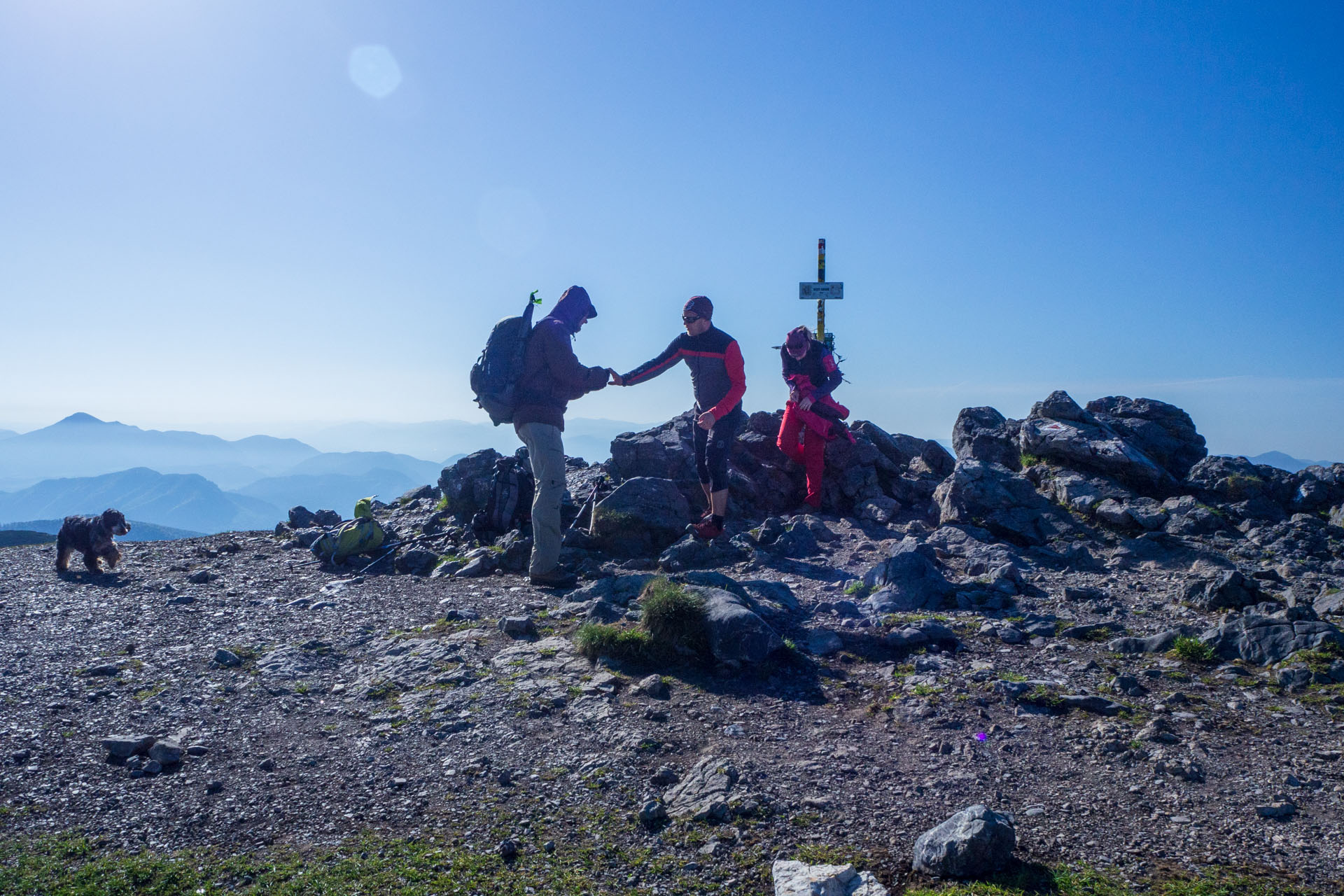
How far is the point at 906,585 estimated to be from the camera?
9070 mm

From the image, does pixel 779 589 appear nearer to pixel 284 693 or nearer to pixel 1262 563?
pixel 284 693

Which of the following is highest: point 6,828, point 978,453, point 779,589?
point 978,453

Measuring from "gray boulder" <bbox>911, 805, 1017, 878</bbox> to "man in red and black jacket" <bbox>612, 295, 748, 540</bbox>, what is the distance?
24.5ft

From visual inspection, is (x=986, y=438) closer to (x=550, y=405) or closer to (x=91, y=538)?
(x=550, y=405)

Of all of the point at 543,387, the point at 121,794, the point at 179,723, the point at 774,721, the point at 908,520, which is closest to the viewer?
the point at 121,794

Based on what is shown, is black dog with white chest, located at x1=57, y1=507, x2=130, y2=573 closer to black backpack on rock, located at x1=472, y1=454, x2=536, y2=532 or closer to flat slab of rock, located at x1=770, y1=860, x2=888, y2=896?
black backpack on rock, located at x1=472, y1=454, x2=536, y2=532

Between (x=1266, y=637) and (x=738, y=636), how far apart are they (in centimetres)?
488

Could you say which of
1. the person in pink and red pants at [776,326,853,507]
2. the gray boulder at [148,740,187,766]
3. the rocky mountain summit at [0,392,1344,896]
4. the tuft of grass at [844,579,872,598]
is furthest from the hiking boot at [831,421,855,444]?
the gray boulder at [148,740,187,766]

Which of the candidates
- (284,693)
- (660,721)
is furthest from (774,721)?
(284,693)

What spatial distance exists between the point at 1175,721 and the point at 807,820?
3.19 meters

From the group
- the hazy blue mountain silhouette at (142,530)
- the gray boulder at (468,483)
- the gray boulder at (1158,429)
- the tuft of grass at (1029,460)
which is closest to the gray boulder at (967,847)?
the tuft of grass at (1029,460)

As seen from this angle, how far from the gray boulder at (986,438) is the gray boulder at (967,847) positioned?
11.4 metres

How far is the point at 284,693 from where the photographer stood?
24.1 ft

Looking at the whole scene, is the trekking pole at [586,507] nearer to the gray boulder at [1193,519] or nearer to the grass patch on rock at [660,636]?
the grass patch on rock at [660,636]
